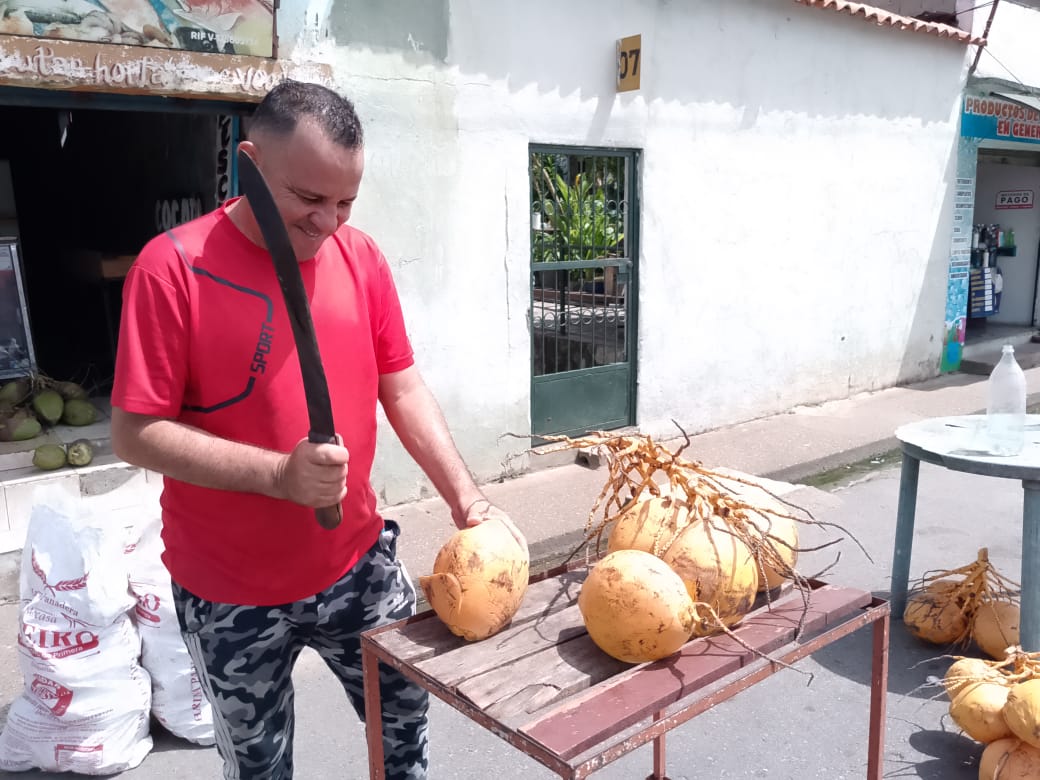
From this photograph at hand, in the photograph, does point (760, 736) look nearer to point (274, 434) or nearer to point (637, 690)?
point (637, 690)

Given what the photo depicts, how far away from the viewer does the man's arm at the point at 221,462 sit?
1.59 metres

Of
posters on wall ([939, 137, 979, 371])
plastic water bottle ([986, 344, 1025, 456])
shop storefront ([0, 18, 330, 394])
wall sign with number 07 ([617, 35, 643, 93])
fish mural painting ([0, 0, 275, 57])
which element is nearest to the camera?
plastic water bottle ([986, 344, 1025, 456])

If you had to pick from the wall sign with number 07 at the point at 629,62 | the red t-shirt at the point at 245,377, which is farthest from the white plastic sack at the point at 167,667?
the wall sign with number 07 at the point at 629,62

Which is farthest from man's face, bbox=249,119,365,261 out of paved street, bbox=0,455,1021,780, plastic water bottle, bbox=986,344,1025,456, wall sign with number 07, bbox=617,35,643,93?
wall sign with number 07, bbox=617,35,643,93

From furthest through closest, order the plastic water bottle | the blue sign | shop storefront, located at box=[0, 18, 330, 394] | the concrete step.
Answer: the concrete step, the blue sign, shop storefront, located at box=[0, 18, 330, 394], the plastic water bottle

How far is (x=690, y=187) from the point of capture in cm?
686

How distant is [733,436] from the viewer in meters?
7.21

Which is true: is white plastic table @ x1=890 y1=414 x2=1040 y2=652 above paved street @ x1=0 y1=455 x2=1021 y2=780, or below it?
above

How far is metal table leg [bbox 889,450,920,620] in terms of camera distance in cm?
377

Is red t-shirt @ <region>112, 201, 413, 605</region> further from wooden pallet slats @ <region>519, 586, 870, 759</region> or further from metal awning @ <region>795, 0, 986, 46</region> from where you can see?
metal awning @ <region>795, 0, 986, 46</region>

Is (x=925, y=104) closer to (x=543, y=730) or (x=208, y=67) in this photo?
(x=208, y=67)

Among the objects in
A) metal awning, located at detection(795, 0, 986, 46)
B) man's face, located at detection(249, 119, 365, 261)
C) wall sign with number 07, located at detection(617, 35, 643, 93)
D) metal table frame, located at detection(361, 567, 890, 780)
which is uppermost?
metal awning, located at detection(795, 0, 986, 46)

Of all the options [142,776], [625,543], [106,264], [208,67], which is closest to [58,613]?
[142,776]

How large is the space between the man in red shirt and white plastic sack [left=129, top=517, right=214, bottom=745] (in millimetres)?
1003
